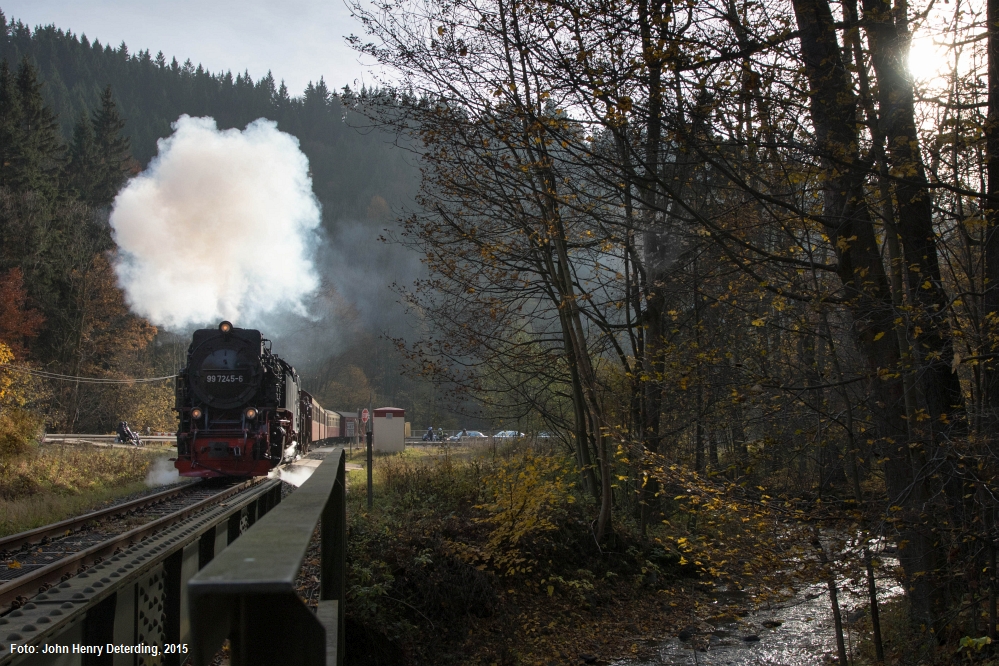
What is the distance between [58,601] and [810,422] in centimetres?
689

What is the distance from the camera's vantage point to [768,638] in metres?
8.76

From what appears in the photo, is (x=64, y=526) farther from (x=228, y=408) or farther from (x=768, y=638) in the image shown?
(x=768, y=638)

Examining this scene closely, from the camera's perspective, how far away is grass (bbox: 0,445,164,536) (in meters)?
12.6

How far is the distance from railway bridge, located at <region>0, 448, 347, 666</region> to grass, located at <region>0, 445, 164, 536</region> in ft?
22.4

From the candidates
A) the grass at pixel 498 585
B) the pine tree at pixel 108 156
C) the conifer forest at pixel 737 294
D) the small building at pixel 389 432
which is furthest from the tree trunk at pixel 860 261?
the pine tree at pixel 108 156

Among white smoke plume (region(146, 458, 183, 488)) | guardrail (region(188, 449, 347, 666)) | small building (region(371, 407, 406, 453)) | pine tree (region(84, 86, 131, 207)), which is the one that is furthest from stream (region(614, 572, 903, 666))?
pine tree (region(84, 86, 131, 207))

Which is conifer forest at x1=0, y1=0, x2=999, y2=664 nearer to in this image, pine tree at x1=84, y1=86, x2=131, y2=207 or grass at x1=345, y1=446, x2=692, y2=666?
grass at x1=345, y1=446, x2=692, y2=666

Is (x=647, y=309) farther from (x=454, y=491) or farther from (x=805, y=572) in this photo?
(x=805, y=572)

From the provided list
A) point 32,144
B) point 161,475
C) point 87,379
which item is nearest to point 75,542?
point 161,475

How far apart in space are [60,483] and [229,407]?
418cm

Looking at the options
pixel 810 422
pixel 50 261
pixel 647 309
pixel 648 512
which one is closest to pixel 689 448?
pixel 648 512

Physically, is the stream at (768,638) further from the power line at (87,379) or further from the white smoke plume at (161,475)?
the power line at (87,379)

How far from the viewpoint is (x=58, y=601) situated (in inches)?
119

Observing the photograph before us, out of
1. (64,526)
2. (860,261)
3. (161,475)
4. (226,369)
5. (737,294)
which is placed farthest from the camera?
(161,475)
